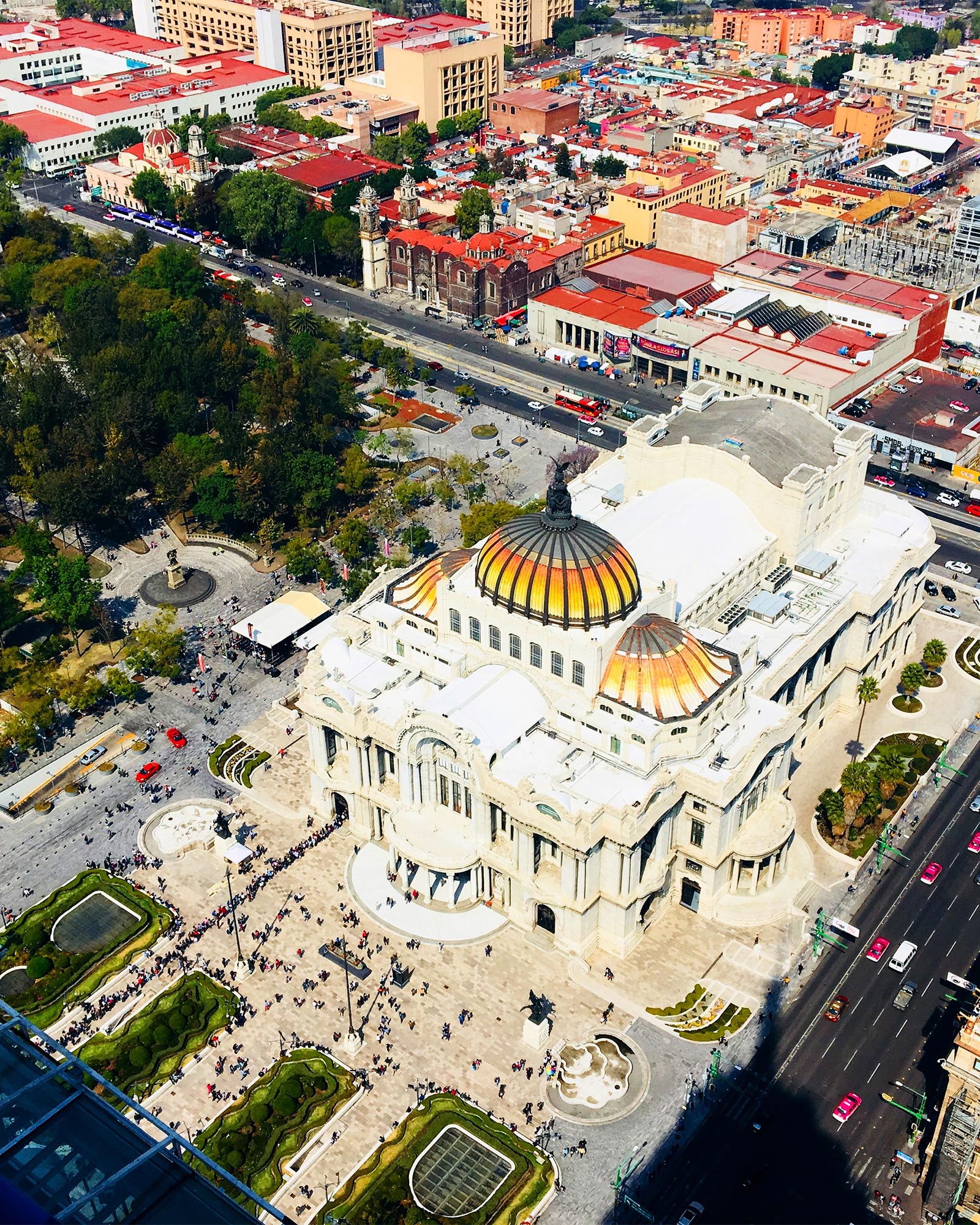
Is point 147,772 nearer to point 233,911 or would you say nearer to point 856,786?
point 233,911

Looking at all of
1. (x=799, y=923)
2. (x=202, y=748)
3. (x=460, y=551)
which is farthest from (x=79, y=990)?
(x=799, y=923)

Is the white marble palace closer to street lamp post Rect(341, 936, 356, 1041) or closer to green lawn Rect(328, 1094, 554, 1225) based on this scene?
street lamp post Rect(341, 936, 356, 1041)

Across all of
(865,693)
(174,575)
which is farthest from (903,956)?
(174,575)

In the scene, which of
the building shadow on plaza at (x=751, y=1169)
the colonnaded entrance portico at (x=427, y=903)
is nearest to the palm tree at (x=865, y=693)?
the building shadow on plaza at (x=751, y=1169)

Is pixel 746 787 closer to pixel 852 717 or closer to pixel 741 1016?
pixel 741 1016

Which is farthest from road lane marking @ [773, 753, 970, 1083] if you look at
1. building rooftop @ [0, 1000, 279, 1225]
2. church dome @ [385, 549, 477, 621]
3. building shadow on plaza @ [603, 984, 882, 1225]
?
building rooftop @ [0, 1000, 279, 1225]

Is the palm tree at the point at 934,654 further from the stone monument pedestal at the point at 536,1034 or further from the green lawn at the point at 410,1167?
the green lawn at the point at 410,1167
